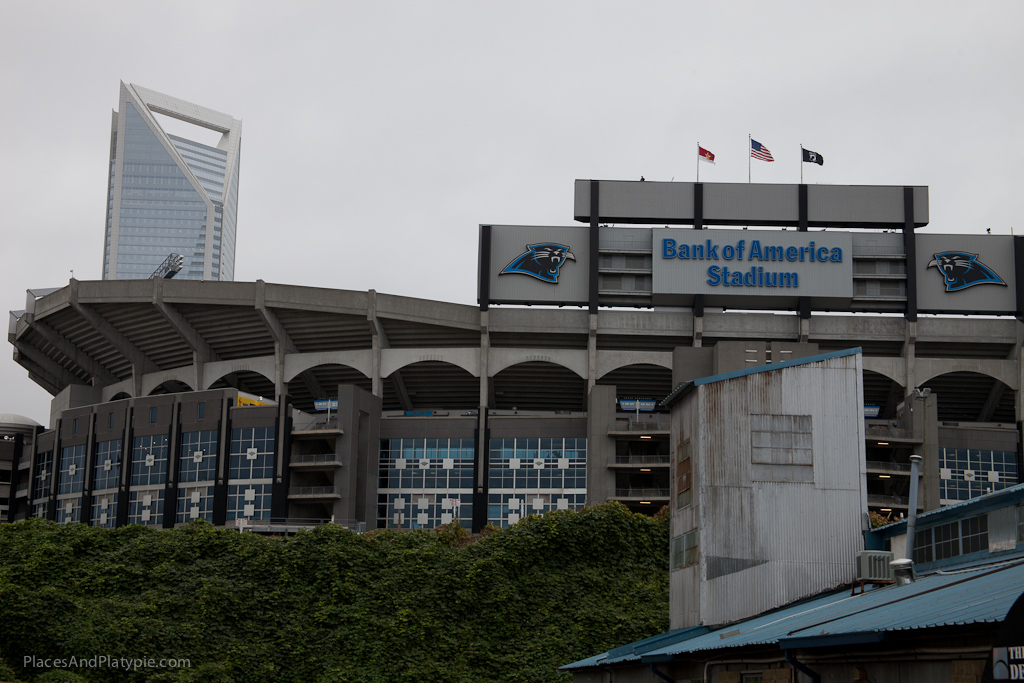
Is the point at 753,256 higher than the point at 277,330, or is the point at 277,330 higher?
the point at 753,256

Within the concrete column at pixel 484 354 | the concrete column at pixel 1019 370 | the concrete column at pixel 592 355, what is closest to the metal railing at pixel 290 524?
the concrete column at pixel 484 354

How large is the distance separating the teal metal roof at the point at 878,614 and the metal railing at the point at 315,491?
61.7 m

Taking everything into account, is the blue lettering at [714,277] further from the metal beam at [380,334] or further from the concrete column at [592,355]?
the metal beam at [380,334]

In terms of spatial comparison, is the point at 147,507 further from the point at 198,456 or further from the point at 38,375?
the point at 38,375

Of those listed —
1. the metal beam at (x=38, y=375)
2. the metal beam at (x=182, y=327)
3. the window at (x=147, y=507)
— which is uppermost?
the metal beam at (x=182, y=327)

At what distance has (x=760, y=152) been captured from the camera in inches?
3797

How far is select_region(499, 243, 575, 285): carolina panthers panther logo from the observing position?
9900 cm

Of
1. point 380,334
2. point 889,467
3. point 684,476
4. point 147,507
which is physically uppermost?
point 380,334

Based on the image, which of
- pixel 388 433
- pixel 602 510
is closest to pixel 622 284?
pixel 388 433

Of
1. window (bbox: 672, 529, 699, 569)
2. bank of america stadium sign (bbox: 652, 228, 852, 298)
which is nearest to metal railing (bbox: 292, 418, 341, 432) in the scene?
bank of america stadium sign (bbox: 652, 228, 852, 298)

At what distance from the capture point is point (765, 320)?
98188 mm

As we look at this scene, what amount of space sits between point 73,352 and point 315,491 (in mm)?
34811

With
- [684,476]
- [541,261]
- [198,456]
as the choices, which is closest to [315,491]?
[198,456]

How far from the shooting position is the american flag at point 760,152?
95.9 metres
